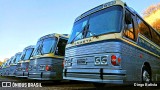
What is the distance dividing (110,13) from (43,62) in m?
5.01

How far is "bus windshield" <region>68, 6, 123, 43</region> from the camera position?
23.4 feet

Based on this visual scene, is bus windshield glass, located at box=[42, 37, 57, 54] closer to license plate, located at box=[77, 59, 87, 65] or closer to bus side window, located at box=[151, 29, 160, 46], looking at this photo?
license plate, located at box=[77, 59, 87, 65]

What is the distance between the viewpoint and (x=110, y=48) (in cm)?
684

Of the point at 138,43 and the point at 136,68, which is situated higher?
the point at 138,43

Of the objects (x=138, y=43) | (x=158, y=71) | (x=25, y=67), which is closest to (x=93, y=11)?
(x=138, y=43)

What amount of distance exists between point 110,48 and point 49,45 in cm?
534

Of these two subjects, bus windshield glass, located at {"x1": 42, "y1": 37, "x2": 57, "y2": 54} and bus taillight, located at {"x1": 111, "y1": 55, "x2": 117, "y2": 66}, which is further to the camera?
bus windshield glass, located at {"x1": 42, "y1": 37, "x2": 57, "y2": 54}

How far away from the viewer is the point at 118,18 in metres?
7.12

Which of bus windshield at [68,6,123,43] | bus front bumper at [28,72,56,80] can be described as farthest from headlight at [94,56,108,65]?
bus front bumper at [28,72,56,80]

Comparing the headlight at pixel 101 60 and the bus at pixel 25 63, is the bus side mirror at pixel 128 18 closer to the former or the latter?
the headlight at pixel 101 60

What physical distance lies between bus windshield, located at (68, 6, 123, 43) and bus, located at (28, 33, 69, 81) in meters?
2.81

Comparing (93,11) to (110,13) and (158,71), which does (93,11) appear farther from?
(158,71)

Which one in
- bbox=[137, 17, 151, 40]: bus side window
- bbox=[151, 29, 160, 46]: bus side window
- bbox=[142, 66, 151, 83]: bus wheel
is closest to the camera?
bbox=[142, 66, 151, 83]: bus wheel

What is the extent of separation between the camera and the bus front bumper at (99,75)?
6.60 metres
